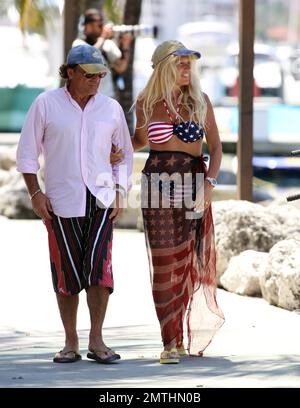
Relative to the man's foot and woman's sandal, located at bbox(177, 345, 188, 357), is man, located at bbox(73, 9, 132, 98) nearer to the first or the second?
woman's sandal, located at bbox(177, 345, 188, 357)

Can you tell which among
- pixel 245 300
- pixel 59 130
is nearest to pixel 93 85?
pixel 59 130

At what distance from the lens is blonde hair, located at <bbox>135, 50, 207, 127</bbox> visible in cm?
746

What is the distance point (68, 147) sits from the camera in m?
7.27

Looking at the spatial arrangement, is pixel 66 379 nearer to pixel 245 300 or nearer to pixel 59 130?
pixel 59 130

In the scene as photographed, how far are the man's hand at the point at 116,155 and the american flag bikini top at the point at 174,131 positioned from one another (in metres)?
0.21

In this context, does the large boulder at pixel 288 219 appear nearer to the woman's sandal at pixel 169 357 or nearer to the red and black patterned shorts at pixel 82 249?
the woman's sandal at pixel 169 357

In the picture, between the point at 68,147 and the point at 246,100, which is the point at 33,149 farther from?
the point at 246,100

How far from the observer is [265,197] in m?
20.2

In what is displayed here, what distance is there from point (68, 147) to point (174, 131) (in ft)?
2.05

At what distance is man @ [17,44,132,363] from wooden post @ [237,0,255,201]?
605cm

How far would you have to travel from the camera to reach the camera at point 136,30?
15.7 meters

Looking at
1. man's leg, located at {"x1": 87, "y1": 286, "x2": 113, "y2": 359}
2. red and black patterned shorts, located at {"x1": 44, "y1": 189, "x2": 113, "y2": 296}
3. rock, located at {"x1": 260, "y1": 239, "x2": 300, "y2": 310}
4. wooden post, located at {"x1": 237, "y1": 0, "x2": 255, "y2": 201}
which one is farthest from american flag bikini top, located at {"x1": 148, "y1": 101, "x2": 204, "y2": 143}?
wooden post, located at {"x1": 237, "y1": 0, "x2": 255, "y2": 201}

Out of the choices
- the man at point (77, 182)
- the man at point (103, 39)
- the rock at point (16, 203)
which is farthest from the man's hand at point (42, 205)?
the rock at point (16, 203)

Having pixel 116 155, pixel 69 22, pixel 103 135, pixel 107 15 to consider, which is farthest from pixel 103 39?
pixel 107 15
